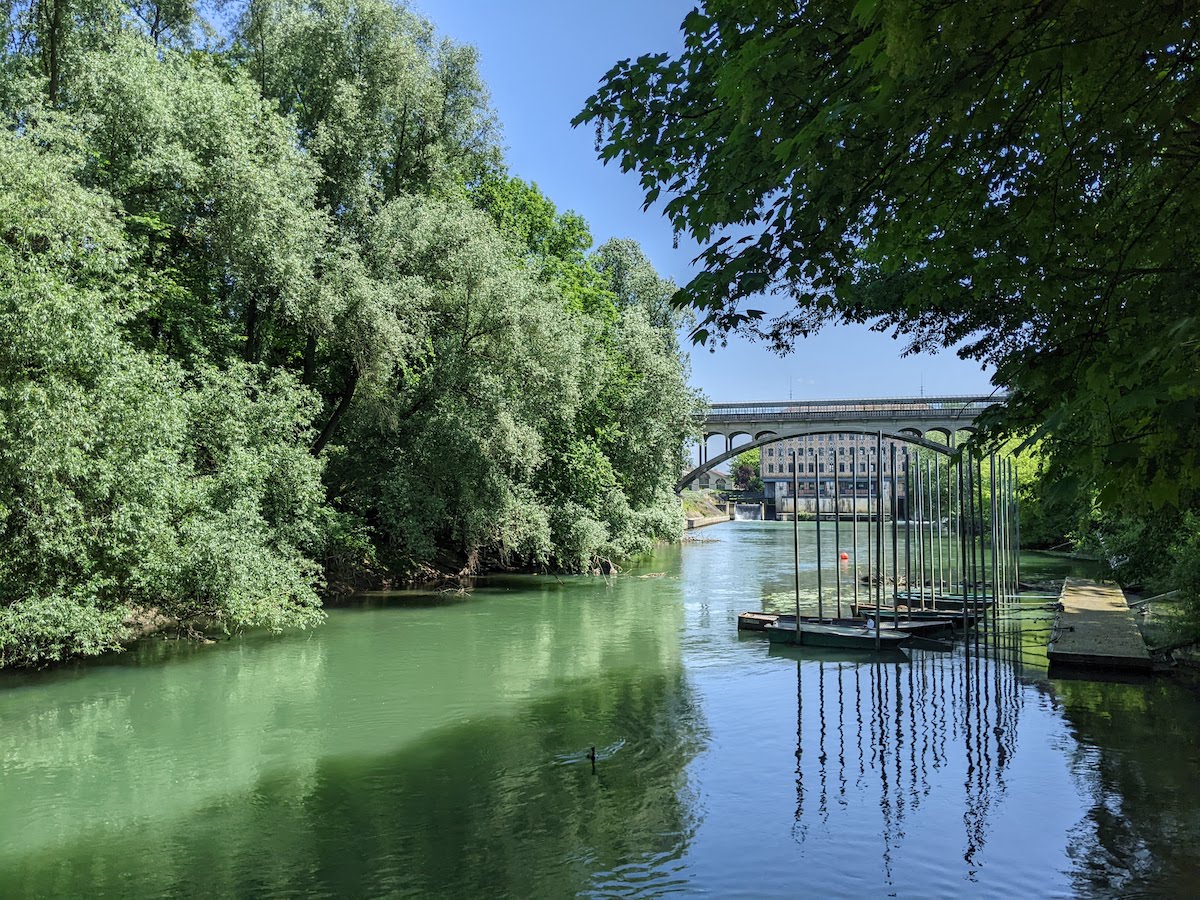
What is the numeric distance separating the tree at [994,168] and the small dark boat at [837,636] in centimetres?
1386

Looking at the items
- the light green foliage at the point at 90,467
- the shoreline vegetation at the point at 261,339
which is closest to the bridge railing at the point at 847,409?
the shoreline vegetation at the point at 261,339

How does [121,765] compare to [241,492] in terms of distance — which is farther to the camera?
[241,492]

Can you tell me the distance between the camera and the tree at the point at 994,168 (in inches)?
143

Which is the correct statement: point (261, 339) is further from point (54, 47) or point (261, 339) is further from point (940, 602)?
point (940, 602)

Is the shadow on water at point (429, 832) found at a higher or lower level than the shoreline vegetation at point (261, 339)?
lower

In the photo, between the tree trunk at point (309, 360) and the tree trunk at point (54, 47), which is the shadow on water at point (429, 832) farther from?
the tree trunk at point (54, 47)

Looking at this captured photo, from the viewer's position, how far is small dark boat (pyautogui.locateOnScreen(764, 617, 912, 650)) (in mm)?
19847

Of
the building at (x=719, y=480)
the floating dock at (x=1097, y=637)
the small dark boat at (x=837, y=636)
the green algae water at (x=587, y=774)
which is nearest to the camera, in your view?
the green algae water at (x=587, y=774)

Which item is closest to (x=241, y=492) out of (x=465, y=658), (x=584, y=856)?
(x=465, y=658)

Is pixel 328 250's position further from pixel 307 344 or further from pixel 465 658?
pixel 465 658

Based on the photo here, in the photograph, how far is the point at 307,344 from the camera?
25.8 meters

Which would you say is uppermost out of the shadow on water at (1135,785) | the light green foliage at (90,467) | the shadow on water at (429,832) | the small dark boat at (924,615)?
the light green foliage at (90,467)

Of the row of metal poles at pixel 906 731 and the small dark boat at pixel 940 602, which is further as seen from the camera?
the small dark boat at pixel 940 602

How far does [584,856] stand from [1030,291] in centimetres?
640
